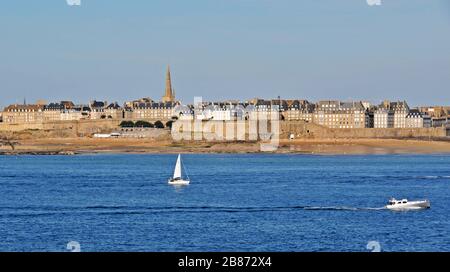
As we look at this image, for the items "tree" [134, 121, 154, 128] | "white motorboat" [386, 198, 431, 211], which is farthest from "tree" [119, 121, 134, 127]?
"white motorboat" [386, 198, 431, 211]

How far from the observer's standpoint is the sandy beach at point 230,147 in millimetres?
102500

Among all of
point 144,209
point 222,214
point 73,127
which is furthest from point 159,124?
point 222,214

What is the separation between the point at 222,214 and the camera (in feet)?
97.1

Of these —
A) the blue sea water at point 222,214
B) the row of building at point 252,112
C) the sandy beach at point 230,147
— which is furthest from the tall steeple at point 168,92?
the blue sea water at point 222,214

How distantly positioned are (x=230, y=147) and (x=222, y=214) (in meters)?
74.5

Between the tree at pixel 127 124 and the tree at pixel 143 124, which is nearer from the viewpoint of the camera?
the tree at pixel 143 124

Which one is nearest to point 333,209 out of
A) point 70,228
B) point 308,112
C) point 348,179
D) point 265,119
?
point 70,228

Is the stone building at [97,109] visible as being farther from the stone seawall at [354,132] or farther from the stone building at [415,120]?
the stone building at [415,120]

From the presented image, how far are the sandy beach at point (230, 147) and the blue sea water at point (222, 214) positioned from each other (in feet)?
165

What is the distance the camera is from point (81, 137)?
122 m

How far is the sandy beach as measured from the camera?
4035 inches

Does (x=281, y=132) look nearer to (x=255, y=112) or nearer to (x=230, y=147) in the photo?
(x=255, y=112)
